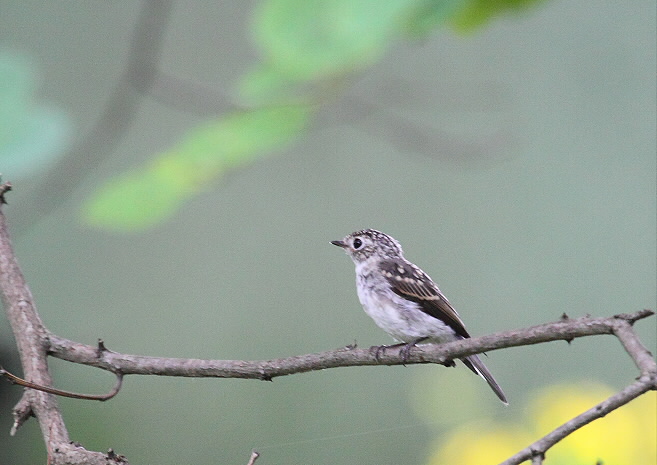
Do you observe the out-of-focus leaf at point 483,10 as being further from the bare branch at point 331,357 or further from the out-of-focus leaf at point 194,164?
the bare branch at point 331,357

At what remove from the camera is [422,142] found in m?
3.25

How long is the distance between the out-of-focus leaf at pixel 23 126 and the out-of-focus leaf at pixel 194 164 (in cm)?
18

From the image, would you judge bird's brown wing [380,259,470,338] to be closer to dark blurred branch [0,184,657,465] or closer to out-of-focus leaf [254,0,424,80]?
dark blurred branch [0,184,657,465]

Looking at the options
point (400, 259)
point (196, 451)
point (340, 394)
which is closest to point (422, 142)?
point (400, 259)

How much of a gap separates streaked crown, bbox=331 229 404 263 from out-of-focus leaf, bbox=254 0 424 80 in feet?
3.32

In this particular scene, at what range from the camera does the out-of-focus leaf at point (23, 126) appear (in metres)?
1.72

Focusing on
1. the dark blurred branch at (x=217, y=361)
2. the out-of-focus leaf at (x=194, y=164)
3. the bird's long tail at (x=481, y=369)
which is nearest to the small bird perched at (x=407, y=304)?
the bird's long tail at (x=481, y=369)

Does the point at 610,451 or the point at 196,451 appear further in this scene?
the point at 196,451

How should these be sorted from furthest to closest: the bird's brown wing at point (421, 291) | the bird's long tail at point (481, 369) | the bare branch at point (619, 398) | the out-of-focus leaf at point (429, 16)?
1. the bird's brown wing at point (421, 291)
2. the bird's long tail at point (481, 369)
3. the out-of-focus leaf at point (429, 16)
4. the bare branch at point (619, 398)

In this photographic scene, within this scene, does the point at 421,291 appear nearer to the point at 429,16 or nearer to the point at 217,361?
the point at 217,361

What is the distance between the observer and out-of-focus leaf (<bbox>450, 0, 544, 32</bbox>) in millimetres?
1406

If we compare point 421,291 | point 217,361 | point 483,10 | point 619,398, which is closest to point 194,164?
point 217,361

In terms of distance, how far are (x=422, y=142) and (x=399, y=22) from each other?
2.02 metres

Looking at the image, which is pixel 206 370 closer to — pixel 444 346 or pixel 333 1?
pixel 444 346
